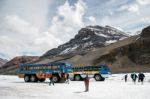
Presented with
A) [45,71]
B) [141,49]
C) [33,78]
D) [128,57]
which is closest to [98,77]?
[45,71]

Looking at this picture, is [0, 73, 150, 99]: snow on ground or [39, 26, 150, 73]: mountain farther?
[39, 26, 150, 73]: mountain

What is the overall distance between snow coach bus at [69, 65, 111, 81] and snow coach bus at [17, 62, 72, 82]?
13.4 feet

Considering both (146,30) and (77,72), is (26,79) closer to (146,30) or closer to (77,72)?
(77,72)

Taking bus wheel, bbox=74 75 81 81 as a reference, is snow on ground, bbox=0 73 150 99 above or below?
below

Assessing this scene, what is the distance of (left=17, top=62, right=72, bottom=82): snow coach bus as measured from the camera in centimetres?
4302

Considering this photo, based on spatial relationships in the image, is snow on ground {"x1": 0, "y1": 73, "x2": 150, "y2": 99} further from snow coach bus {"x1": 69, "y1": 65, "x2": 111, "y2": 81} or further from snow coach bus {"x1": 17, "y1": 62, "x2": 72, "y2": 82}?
snow coach bus {"x1": 69, "y1": 65, "x2": 111, "y2": 81}

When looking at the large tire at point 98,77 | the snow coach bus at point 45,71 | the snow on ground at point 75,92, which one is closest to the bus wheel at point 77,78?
the large tire at point 98,77

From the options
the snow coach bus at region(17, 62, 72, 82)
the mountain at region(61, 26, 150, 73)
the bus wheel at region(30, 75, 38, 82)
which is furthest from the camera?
the mountain at region(61, 26, 150, 73)

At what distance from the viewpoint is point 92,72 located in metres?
48.7

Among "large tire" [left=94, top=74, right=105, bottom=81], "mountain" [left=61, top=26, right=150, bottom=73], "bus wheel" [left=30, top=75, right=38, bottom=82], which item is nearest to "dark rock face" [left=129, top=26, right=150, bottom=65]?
"mountain" [left=61, top=26, right=150, bottom=73]

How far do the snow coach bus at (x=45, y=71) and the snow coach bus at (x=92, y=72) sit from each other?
4.08 m

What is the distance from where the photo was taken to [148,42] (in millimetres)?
120688

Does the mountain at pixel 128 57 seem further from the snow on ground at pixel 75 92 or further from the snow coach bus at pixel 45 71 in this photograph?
the snow on ground at pixel 75 92

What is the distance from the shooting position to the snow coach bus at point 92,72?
48.1 meters
